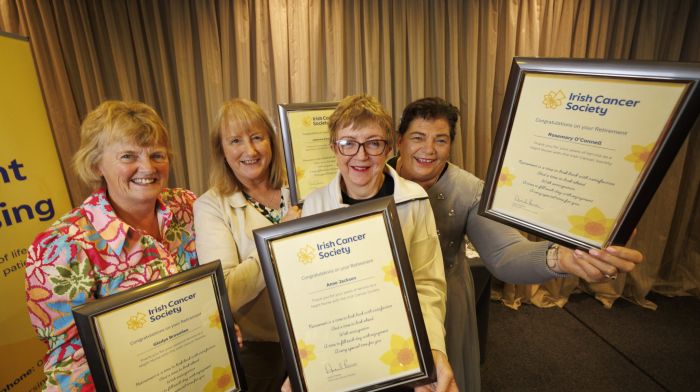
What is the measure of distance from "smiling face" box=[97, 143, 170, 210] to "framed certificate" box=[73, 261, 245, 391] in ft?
1.61

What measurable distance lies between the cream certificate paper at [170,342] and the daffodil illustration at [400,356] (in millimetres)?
490

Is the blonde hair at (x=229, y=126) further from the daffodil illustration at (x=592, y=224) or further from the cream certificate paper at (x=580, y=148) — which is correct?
the daffodil illustration at (x=592, y=224)

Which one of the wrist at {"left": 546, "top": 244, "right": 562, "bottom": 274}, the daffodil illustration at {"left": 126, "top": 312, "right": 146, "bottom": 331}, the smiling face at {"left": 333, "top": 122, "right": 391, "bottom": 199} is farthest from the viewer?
the smiling face at {"left": 333, "top": 122, "right": 391, "bottom": 199}

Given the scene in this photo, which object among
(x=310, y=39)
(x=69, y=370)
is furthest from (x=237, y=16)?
(x=69, y=370)

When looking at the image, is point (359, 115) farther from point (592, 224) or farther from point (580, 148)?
point (592, 224)

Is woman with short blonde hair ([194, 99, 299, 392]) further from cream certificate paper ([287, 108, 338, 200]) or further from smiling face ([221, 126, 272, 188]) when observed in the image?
cream certificate paper ([287, 108, 338, 200])

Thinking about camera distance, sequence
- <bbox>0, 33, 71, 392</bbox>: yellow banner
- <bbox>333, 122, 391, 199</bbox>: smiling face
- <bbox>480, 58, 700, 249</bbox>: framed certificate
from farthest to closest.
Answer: <bbox>0, 33, 71, 392</bbox>: yellow banner
<bbox>333, 122, 391, 199</bbox>: smiling face
<bbox>480, 58, 700, 249</bbox>: framed certificate

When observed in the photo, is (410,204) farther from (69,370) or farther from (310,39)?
(310,39)

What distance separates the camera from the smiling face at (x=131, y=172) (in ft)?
3.86

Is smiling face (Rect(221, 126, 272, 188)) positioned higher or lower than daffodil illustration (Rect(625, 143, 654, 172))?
higher

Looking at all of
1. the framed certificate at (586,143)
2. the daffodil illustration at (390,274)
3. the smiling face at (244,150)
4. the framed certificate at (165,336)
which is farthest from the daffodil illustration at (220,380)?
the framed certificate at (586,143)

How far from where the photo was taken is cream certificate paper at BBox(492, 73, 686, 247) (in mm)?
785

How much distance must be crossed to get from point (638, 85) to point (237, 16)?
103 inches

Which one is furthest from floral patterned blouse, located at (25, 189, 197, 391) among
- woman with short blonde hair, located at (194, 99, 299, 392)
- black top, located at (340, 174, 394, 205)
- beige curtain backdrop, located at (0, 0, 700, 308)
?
beige curtain backdrop, located at (0, 0, 700, 308)
